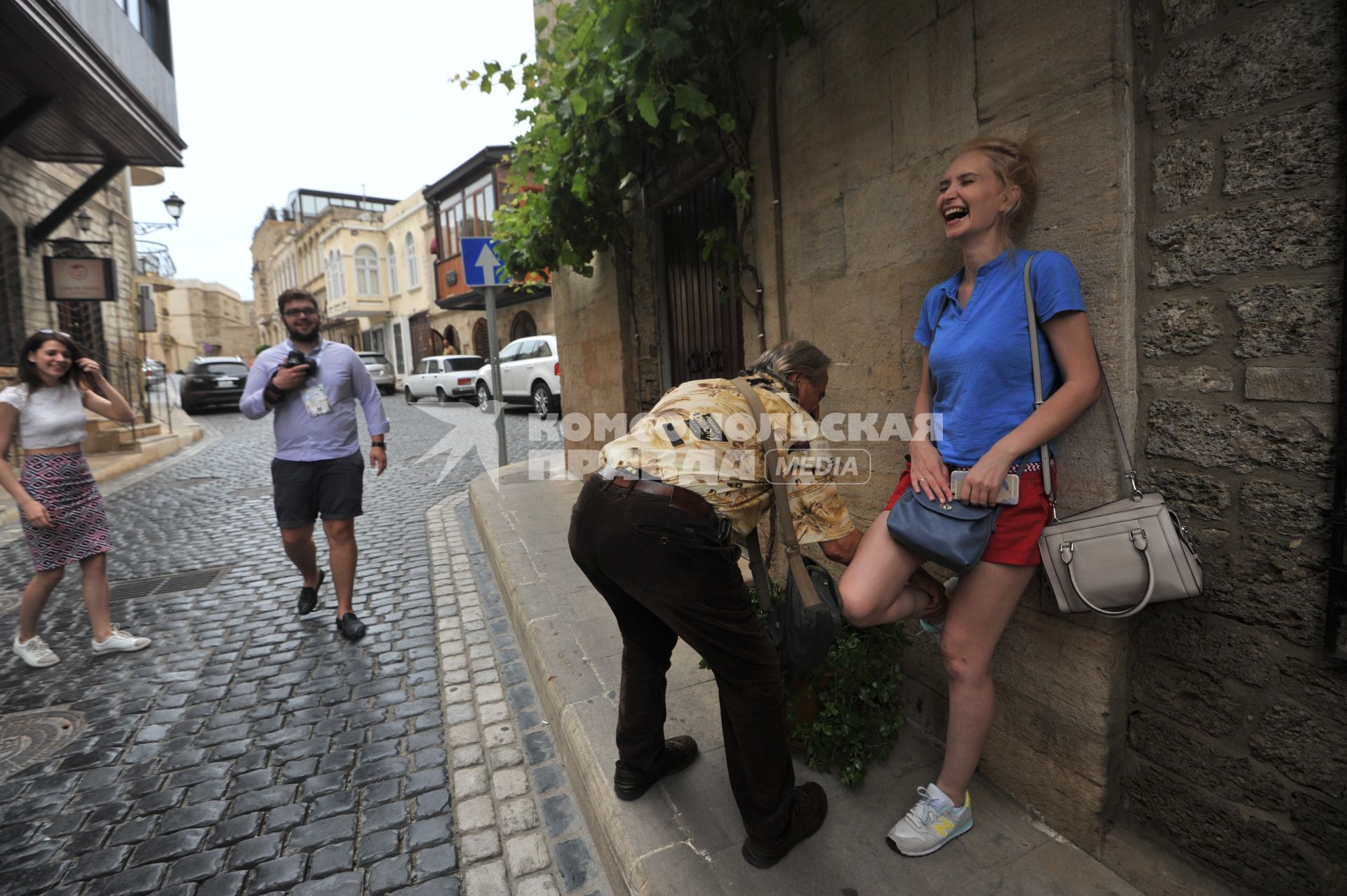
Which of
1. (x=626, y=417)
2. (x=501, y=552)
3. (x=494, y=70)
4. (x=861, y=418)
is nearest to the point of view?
(x=861, y=418)

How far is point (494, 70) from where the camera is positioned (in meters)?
4.77

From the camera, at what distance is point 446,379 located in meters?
20.8

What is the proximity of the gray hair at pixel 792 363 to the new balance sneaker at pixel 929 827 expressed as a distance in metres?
1.26

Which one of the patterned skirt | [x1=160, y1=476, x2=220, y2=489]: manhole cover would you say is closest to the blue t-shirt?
the patterned skirt

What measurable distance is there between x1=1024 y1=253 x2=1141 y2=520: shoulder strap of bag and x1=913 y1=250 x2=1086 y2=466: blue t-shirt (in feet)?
0.04

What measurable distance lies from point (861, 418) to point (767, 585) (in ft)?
3.48

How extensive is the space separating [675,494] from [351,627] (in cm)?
313

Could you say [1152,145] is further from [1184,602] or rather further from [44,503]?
[44,503]

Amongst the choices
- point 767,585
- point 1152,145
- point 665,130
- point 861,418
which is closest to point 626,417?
point 665,130

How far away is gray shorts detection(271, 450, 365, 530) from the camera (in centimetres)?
404

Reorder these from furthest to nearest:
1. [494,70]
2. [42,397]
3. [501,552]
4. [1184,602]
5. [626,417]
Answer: [626,417]
[501,552]
[494,70]
[42,397]
[1184,602]

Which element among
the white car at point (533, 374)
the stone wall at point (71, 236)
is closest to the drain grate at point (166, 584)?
the stone wall at point (71, 236)

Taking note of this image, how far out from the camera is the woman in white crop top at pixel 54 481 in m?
3.67

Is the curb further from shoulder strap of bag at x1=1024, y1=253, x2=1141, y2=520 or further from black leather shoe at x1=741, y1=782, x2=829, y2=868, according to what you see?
shoulder strap of bag at x1=1024, y1=253, x2=1141, y2=520
